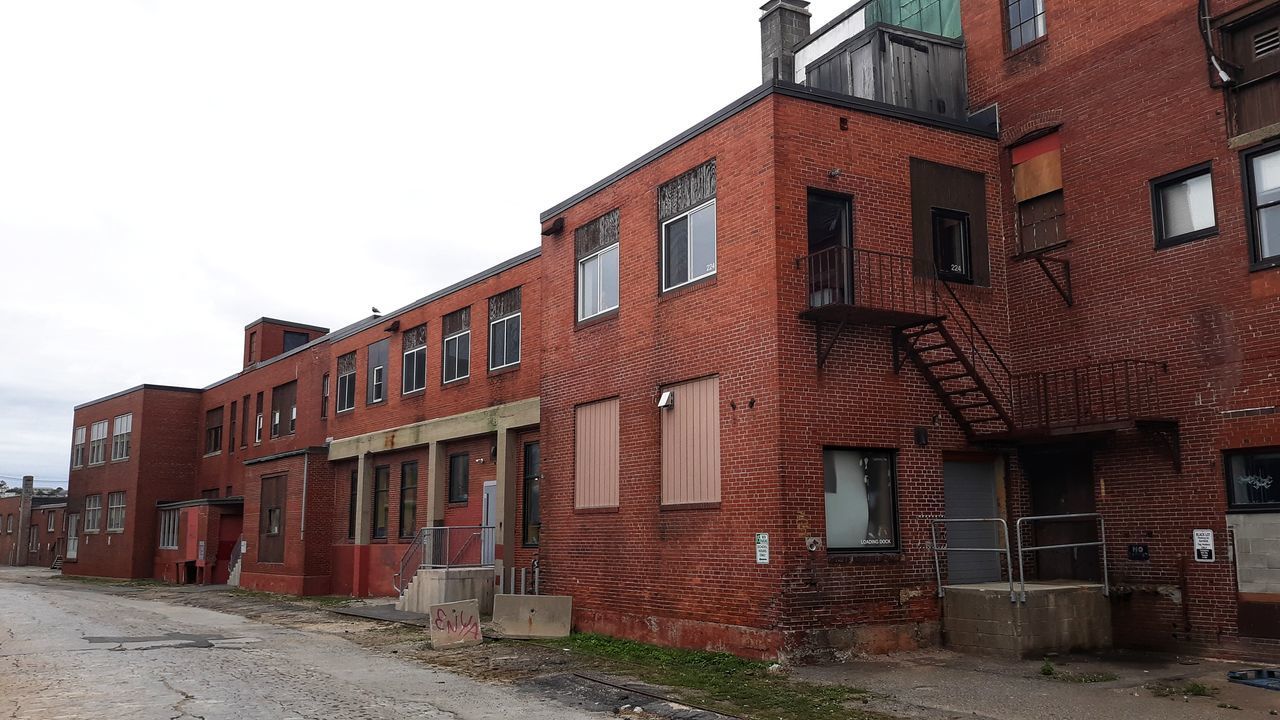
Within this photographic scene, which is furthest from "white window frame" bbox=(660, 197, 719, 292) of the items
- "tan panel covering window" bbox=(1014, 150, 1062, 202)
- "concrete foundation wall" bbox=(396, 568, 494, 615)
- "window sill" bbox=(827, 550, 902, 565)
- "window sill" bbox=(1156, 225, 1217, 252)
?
"concrete foundation wall" bbox=(396, 568, 494, 615)

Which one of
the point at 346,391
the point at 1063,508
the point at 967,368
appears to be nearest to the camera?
the point at 967,368

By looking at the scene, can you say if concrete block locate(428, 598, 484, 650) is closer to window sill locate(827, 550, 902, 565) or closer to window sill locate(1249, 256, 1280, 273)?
window sill locate(827, 550, 902, 565)

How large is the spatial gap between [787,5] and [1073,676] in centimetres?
1640

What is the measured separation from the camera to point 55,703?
460 inches

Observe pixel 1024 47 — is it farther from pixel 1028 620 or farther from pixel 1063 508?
pixel 1028 620

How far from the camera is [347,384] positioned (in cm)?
3375

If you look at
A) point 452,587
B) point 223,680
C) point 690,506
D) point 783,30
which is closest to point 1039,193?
point 690,506

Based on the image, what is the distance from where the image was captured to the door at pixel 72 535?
53.5m

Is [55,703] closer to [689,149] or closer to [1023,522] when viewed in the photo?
[689,149]

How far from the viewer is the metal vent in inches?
548

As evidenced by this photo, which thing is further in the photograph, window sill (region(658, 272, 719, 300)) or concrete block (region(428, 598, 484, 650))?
concrete block (region(428, 598, 484, 650))

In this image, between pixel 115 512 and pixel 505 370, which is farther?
pixel 115 512

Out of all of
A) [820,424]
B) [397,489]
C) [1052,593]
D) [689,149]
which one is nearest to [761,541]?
[820,424]

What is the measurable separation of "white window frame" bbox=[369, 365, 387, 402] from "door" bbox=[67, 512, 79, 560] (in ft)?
100
